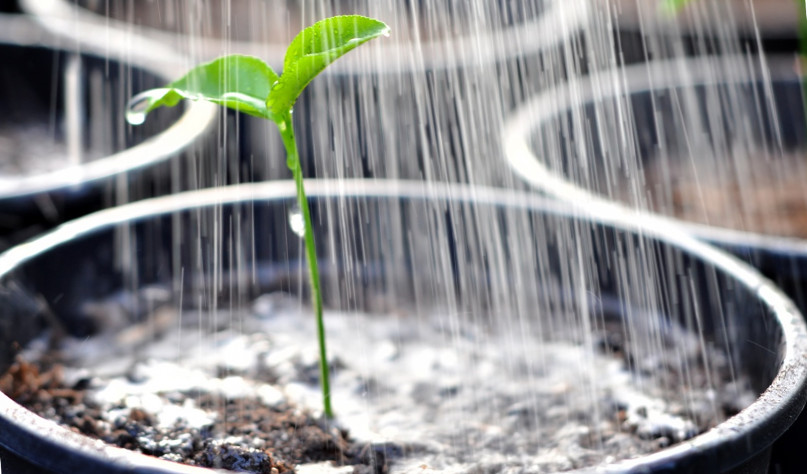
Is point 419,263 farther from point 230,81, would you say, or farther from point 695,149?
point 695,149

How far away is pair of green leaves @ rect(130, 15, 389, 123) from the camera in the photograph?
0.69 m

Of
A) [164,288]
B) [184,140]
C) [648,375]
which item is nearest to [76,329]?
[164,288]

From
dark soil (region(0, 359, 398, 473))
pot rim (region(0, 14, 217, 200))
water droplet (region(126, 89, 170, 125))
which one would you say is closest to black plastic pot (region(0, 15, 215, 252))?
pot rim (region(0, 14, 217, 200))

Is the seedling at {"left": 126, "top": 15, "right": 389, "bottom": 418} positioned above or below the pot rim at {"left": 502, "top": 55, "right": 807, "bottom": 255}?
above

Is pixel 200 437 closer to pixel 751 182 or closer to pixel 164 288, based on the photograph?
pixel 164 288

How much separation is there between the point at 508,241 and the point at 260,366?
355mm

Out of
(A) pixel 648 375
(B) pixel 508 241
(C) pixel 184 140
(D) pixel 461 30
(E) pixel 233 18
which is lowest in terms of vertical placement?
(A) pixel 648 375

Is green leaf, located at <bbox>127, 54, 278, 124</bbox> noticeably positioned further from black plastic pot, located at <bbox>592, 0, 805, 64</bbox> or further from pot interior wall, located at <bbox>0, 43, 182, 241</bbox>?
black plastic pot, located at <bbox>592, 0, 805, 64</bbox>

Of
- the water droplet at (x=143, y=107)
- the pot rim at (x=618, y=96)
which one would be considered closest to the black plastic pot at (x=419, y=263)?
the pot rim at (x=618, y=96)

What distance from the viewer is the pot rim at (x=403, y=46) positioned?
204cm

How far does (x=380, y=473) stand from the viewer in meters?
0.79

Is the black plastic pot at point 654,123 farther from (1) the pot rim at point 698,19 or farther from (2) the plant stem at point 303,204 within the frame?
(1) the pot rim at point 698,19

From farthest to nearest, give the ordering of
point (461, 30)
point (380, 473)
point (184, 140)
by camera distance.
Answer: point (461, 30), point (184, 140), point (380, 473)

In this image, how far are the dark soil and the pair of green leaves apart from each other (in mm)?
293
